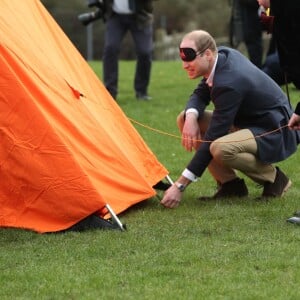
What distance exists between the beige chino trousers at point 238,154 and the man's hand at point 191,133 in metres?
0.13

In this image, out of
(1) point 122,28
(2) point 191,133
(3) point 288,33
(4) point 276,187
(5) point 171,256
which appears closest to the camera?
(5) point 171,256

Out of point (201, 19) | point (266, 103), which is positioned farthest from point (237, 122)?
point (201, 19)

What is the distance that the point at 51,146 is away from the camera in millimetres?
5395

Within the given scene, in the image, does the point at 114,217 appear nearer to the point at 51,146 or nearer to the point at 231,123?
the point at 51,146

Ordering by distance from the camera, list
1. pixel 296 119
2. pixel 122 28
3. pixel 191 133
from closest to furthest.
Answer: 1. pixel 296 119
2. pixel 191 133
3. pixel 122 28

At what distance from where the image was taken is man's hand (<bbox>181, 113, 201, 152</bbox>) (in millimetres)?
6062

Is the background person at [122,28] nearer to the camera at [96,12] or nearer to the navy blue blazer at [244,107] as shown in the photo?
the camera at [96,12]

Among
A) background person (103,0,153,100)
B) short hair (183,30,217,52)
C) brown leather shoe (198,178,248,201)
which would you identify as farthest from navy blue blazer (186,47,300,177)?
background person (103,0,153,100)

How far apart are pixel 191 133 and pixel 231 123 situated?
14.0 inches

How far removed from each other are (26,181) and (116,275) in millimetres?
1122

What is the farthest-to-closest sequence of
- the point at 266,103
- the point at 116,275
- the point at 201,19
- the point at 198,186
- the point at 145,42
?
1. the point at 201,19
2. the point at 145,42
3. the point at 198,186
4. the point at 266,103
5. the point at 116,275

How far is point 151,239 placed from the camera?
5168mm

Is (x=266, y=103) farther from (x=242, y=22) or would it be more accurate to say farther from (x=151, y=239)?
(x=242, y=22)

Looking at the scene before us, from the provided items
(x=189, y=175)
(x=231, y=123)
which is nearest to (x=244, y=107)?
(x=231, y=123)
